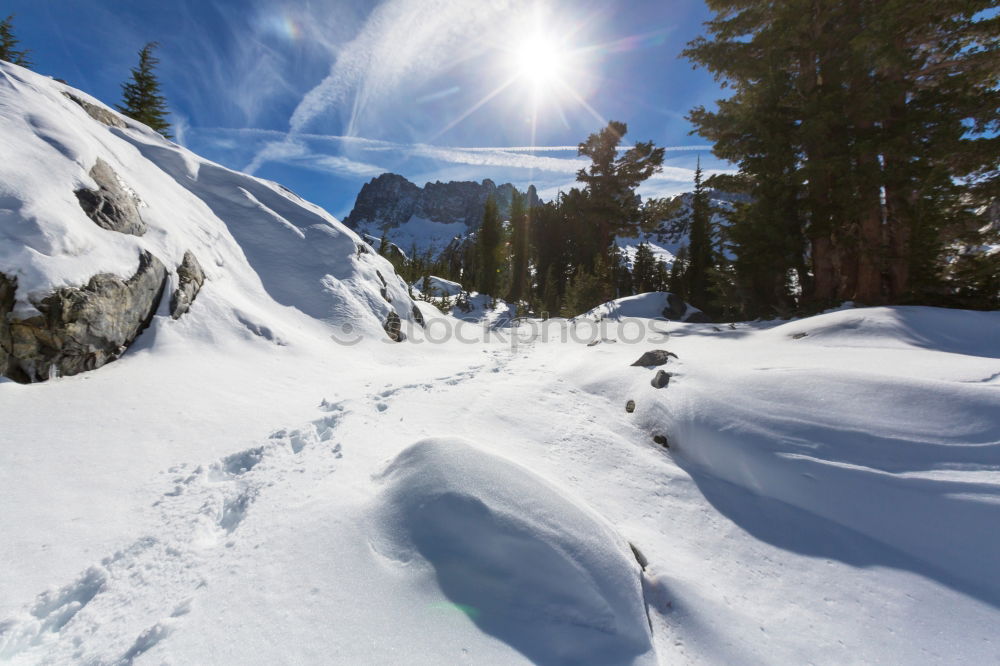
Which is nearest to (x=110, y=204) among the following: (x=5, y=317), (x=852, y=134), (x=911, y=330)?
(x=5, y=317)

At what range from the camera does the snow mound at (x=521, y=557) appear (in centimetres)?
205

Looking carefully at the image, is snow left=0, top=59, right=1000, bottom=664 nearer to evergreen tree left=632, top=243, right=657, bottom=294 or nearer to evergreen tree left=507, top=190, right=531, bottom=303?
evergreen tree left=507, top=190, right=531, bottom=303

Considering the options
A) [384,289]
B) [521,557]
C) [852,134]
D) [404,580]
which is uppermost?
[852,134]

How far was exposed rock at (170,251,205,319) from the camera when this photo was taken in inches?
255

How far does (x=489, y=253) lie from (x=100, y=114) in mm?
28263

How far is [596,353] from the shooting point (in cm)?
977

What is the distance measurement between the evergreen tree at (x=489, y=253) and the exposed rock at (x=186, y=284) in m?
29.5

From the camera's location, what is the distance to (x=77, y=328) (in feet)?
15.4

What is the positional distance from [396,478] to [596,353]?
7548mm

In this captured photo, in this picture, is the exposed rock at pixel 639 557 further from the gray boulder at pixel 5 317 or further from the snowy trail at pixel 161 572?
the gray boulder at pixel 5 317

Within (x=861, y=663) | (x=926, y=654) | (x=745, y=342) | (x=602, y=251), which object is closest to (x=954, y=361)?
(x=745, y=342)

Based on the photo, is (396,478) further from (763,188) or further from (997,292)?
(763,188)

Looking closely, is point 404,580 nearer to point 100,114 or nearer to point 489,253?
point 100,114

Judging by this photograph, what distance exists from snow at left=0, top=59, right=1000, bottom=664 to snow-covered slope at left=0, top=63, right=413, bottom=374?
0.25 ft
